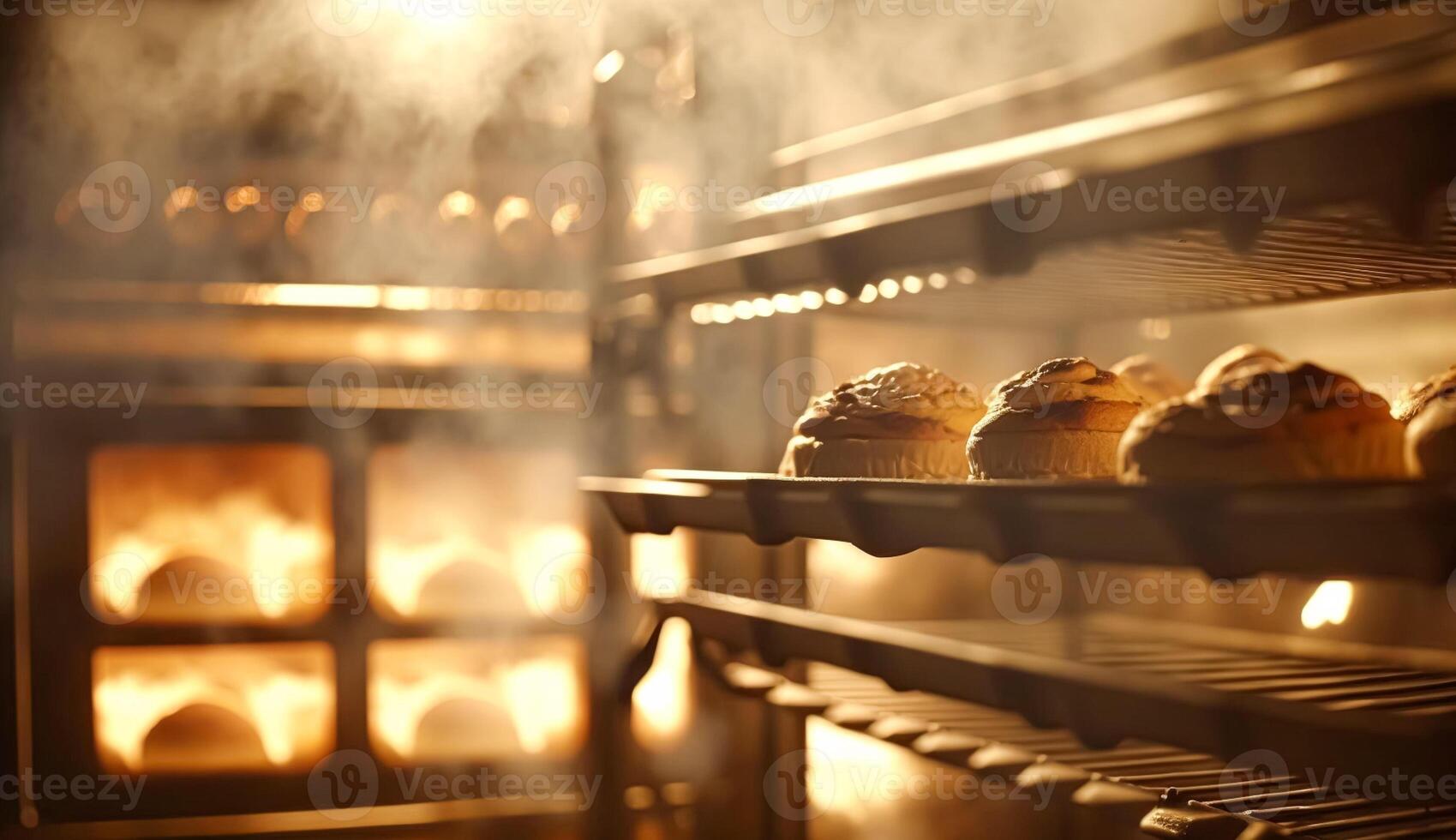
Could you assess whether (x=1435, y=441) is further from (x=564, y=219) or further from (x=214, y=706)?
(x=214, y=706)

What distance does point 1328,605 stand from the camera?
1.28 metres

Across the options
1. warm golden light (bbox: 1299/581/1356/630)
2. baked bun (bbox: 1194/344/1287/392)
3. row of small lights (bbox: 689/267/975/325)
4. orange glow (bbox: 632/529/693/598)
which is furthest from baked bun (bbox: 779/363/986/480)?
orange glow (bbox: 632/529/693/598)

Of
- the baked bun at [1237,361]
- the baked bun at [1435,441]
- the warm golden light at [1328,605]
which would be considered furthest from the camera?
the warm golden light at [1328,605]

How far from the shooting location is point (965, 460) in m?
1.07

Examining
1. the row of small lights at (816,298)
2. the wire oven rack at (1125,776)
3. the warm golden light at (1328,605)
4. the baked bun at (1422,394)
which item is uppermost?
the row of small lights at (816,298)

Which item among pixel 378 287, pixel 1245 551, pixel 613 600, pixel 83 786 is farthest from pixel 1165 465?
pixel 83 786

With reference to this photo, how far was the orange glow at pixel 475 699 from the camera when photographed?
200 centimetres

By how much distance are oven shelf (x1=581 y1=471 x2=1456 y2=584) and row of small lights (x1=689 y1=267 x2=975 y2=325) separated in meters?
0.19

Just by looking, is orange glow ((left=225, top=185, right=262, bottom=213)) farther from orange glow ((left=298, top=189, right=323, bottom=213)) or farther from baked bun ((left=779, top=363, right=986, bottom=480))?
baked bun ((left=779, top=363, right=986, bottom=480))

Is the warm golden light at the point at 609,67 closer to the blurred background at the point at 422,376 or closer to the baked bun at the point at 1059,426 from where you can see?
the blurred background at the point at 422,376

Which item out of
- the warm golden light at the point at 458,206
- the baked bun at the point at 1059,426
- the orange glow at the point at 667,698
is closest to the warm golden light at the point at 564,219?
the warm golden light at the point at 458,206

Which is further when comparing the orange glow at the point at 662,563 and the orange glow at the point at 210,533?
the orange glow at the point at 662,563

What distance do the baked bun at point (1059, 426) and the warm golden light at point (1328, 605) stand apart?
1.64 feet

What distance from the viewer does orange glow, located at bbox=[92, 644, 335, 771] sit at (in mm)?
1912
